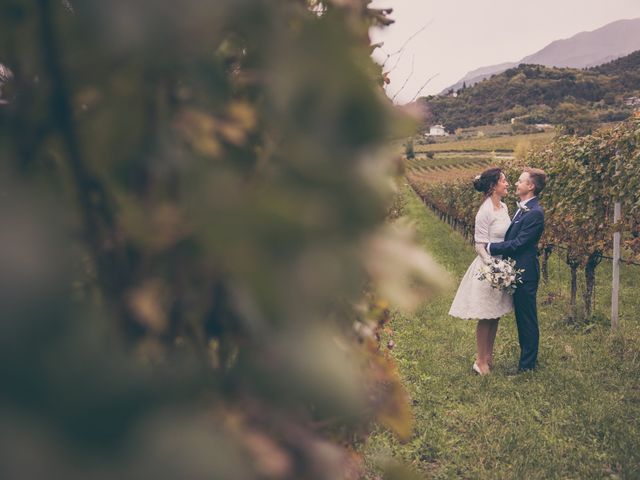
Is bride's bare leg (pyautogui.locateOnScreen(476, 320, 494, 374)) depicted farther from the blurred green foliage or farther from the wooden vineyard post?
the blurred green foliage

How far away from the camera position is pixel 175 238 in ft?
1.50

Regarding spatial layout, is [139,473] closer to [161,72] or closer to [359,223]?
[359,223]

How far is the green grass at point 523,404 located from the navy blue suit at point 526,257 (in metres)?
0.50

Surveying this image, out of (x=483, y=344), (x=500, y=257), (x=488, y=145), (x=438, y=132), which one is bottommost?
(x=483, y=344)

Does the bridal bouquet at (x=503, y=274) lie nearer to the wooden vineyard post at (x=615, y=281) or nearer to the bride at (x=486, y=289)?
the bride at (x=486, y=289)

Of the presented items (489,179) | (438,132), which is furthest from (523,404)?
(438,132)

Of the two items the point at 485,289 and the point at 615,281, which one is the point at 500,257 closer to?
the point at 485,289

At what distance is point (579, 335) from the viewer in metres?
7.26

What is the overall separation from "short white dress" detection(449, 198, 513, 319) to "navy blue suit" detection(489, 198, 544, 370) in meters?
0.13

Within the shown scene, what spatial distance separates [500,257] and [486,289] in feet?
1.37

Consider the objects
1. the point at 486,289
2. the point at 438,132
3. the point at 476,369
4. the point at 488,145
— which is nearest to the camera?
the point at 486,289

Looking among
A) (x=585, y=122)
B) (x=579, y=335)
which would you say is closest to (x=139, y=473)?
(x=579, y=335)

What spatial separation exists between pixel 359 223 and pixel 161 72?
10.1 inches

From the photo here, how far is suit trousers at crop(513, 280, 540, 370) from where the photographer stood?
5.59m
